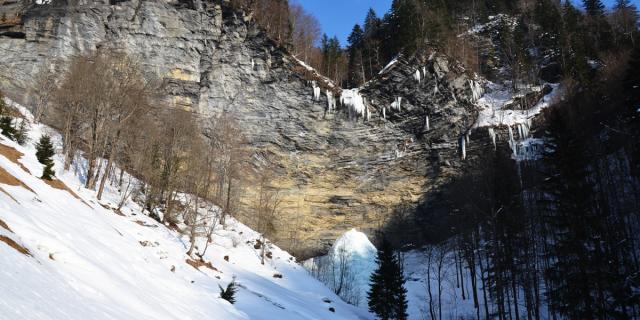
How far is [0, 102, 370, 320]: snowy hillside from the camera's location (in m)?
5.46

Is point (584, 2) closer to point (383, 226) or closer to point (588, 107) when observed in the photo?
point (588, 107)

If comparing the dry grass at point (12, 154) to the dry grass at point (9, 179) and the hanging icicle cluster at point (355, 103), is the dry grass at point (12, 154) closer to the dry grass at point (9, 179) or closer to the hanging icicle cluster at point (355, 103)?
the dry grass at point (9, 179)

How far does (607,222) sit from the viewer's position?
26406 mm

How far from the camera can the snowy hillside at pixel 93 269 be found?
5.46 m

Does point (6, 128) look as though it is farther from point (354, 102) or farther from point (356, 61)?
point (356, 61)

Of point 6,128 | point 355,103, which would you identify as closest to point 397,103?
point 355,103

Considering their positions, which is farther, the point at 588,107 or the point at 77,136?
the point at 588,107

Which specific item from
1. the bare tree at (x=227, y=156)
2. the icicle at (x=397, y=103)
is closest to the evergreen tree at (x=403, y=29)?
the icicle at (x=397, y=103)

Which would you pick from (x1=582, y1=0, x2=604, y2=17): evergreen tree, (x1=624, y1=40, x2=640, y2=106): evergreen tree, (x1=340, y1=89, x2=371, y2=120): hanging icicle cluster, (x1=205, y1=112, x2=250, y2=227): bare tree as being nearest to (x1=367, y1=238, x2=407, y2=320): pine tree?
(x1=205, y1=112, x2=250, y2=227): bare tree

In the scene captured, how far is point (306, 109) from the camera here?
140 ft

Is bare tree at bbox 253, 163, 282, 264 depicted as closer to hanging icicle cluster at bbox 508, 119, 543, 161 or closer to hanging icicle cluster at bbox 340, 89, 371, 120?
hanging icicle cluster at bbox 340, 89, 371, 120

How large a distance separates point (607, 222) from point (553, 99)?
60.1 feet

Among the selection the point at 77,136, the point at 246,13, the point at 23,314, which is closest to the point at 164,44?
the point at 246,13

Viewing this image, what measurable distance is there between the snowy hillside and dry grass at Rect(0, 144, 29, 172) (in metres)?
0.05
